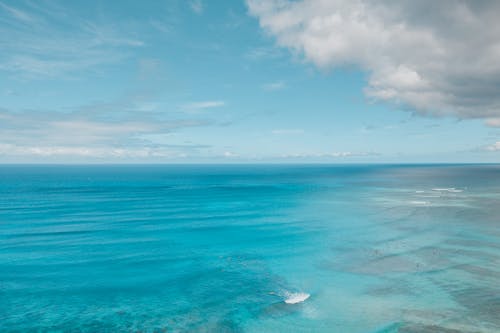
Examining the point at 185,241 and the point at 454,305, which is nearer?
the point at 454,305

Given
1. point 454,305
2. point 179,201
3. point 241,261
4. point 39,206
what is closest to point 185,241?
point 241,261

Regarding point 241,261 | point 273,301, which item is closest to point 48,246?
point 241,261

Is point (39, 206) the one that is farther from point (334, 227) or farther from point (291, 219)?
point (334, 227)

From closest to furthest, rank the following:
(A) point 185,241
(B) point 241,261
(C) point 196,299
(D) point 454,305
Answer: (D) point 454,305 → (C) point 196,299 → (B) point 241,261 → (A) point 185,241

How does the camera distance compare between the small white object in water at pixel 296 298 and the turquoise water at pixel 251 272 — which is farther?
the small white object in water at pixel 296 298

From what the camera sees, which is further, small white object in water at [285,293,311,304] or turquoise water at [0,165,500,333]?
small white object in water at [285,293,311,304]

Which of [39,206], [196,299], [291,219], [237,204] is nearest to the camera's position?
[196,299]

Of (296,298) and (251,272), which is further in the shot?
(251,272)
